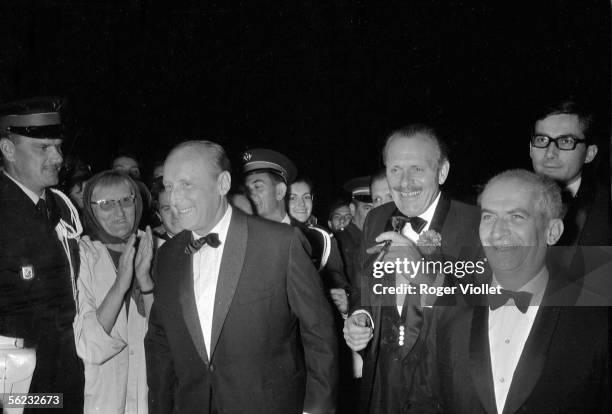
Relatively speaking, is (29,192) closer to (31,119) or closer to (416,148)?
(31,119)

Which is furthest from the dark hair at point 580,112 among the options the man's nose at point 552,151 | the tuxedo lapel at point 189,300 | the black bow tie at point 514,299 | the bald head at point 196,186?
the tuxedo lapel at point 189,300

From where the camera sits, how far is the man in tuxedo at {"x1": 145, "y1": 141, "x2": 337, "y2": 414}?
2135 mm

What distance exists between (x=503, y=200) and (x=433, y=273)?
1.71 feet

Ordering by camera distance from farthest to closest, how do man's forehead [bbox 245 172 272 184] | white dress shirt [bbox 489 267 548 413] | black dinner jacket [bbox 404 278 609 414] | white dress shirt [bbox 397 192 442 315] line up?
man's forehead [bbox 245 172 272 184]
white dress shirt [bbox 397 192 442 315]
white dress shirt [bbox 489 267 548 413]
black dinner jacket [bbox 404 278 609 414]

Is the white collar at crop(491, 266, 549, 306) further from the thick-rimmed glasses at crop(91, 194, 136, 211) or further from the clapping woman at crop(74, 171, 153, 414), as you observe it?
the thick-rimmed glasses at crop(91, 194, 136, 211)

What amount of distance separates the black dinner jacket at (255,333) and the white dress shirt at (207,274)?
4 centimetres

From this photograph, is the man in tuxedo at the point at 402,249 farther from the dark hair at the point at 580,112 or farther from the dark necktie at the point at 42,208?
the dark necktie at the point at 42,208

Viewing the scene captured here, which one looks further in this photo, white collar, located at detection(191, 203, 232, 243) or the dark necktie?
the dark necktie

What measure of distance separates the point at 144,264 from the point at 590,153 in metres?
2.32

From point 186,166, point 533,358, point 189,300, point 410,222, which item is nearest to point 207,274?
point 189,300

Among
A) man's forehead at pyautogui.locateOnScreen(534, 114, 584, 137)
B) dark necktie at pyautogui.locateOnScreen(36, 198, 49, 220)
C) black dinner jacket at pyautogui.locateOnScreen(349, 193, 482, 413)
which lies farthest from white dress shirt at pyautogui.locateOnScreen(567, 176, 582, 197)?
dark necktie at pyautogui.locateOnScreen(36, 198, 49, 220)

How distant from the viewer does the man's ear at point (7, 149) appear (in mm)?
2742

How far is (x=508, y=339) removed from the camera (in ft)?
6.09

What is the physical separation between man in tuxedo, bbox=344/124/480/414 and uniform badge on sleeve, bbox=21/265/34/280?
5.19 feet
